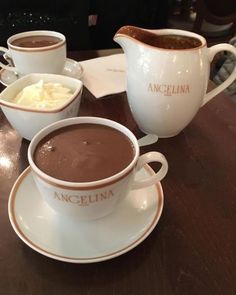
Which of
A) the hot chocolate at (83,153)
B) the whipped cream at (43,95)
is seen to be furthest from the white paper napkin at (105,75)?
the hot chocolate at (83,153)

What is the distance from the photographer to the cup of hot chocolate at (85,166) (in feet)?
1.30

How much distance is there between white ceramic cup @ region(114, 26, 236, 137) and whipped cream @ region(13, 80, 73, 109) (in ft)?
0.43

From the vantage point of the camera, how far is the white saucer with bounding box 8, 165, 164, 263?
42 cm

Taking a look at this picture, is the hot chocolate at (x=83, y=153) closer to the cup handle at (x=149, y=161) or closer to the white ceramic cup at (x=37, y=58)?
the cup handle at (x=149, y=161)

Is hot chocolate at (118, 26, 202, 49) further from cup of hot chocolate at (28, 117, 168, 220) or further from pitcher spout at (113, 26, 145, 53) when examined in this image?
cup of hot chocolate at (28, 117, 168, 220)

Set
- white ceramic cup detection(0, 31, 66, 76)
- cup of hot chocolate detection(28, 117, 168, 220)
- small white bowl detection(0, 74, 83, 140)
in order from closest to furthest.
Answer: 1. cup of hot chocolate detection(28, 117, 168, 220)
2. small white bowl detection(0, 74, 83, 140)
3. white ceramic cup detection(0, 31, 66, 76)

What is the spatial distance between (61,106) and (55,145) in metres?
0.14

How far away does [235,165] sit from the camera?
0.60 m

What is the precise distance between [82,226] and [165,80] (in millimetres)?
291

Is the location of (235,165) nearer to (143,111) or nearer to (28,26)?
(143,111)

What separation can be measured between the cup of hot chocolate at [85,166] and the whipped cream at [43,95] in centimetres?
14

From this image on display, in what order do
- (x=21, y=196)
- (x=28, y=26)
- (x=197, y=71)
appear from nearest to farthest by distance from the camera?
(x=21, y=196) < (x=197, y=71) < (x=28, y=26)

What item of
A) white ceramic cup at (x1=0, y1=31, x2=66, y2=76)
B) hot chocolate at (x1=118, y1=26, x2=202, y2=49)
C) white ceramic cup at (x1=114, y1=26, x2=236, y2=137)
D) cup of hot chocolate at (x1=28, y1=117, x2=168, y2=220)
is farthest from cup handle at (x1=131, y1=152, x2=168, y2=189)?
white ceramic cup at (x1=0, y1=31, x2=66, y2=76)

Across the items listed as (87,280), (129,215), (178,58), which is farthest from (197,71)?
(87,280)
